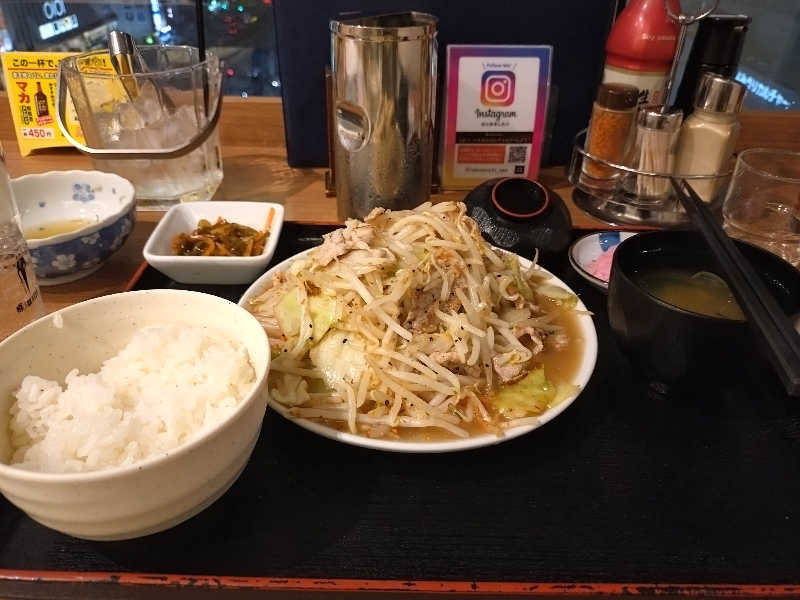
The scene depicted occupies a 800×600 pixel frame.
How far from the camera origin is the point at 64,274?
159 centimetres

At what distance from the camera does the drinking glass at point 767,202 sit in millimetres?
1800

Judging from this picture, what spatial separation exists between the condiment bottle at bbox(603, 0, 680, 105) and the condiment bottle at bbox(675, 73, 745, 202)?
14cm

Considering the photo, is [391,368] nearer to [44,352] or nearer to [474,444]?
[474,444]

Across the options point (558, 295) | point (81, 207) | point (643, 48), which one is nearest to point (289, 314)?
point (558, 295)

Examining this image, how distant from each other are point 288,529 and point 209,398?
0.24 meters

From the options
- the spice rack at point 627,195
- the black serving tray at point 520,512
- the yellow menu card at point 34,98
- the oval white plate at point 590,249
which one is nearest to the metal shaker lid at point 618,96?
the spice rack at point 627,195

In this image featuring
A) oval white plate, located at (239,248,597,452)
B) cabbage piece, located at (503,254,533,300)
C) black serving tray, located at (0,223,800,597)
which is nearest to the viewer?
black serving tray, located at (0,223,800,597)

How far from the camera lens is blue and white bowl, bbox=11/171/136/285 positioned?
158cm

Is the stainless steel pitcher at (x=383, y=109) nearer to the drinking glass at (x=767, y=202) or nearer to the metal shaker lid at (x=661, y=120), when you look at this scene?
the metal shaker lid at (x=661, y=120)

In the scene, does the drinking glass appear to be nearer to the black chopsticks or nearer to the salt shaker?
the black chopsticks

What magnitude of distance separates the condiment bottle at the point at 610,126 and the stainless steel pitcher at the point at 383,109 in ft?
1.85

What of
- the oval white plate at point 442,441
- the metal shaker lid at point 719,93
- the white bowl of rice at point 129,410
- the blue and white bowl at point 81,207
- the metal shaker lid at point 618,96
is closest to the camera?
the white bowl of rice at point 129,410

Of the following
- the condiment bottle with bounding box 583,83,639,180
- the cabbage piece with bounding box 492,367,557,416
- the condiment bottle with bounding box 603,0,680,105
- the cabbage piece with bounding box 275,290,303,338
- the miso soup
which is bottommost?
the cabbage piece with bounding box 492,367,557,416

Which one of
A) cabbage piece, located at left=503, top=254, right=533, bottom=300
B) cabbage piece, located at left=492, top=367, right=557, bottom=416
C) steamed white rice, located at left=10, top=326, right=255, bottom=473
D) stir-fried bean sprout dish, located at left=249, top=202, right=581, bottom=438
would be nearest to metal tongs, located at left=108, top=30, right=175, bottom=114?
stir-fried bean sprout dish, located at left=249, top=202, right=581, bottom=438
